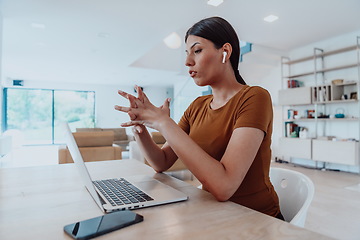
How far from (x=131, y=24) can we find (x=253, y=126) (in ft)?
13.5

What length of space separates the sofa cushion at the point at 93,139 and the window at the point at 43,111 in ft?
23.4

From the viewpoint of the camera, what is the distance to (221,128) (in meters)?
0.97

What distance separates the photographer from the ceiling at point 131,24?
364cm

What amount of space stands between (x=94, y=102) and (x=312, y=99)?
9252 mm

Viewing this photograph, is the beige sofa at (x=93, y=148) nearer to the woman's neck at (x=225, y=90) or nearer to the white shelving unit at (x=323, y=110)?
the woman's neck at (x=225, y=90)

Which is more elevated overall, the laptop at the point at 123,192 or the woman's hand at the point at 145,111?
the woman's hand at the point at 145,111

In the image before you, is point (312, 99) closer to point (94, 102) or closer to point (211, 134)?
point (211, 134)

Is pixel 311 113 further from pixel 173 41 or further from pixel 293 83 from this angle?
pixel 173 41

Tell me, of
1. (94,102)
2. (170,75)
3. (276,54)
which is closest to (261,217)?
(276,54)

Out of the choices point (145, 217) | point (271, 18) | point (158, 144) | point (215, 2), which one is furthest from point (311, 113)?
point (145, 217)

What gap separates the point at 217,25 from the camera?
951 mm

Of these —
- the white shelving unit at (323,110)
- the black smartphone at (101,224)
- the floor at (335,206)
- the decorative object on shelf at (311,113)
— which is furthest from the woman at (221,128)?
the decorative object on shelf at (311,113)

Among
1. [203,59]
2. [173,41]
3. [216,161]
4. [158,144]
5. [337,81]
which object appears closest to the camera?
[216,161]

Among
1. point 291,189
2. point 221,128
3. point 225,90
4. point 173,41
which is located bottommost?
point 291,189
